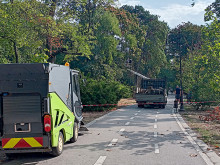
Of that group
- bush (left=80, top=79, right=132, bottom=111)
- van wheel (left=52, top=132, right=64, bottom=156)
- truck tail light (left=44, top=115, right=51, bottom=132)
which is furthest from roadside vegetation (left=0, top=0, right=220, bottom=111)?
truck tail light (left=44, top=115, right=51, bottom=132)

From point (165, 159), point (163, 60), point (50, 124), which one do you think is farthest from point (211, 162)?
point (163, 60)

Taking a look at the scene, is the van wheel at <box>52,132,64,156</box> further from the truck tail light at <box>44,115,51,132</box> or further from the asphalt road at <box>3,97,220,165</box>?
the truck tail light at <box>44,115,51,132</box>

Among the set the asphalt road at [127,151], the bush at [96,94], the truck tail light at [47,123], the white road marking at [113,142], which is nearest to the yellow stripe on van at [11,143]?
the asphalt road at [127,151]

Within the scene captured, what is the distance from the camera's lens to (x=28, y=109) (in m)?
7.23

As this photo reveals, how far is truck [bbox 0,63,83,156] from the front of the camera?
7176 mm

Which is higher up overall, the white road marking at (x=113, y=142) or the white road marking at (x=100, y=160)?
the white road marking at (x=100, y=160)

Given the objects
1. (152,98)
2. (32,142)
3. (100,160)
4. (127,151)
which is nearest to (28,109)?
(32,142)

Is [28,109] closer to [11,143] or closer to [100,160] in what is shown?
[11,143]

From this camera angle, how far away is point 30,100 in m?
7.24

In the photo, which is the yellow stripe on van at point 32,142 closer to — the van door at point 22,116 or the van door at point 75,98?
the van door at point 22,116

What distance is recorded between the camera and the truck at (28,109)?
7.18 meters

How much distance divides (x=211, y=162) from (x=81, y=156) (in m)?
3.52

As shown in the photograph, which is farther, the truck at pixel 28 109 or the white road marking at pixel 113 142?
the white road marking at pixel 113 142

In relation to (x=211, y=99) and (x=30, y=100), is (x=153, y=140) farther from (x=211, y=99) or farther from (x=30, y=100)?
(x=211, y=99)
